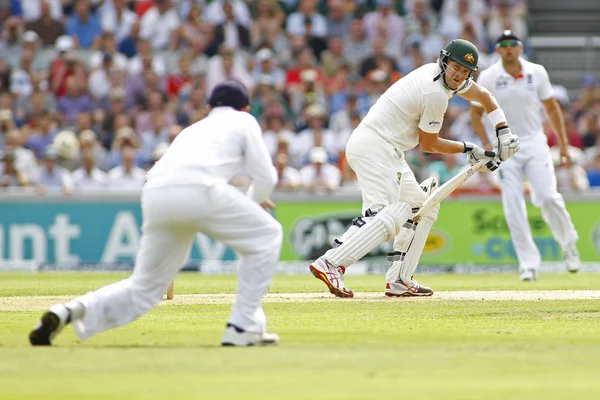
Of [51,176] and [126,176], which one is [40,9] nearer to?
[51,176]

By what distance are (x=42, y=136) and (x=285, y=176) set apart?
431 centimetres

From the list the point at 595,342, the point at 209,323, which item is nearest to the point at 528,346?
the point at 595,342

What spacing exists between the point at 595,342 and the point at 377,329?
151 cm

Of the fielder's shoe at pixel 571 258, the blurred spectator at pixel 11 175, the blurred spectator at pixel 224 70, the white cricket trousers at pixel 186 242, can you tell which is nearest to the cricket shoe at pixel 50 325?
the white cricket trousers at pixel 186 242

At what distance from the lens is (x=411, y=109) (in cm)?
1033

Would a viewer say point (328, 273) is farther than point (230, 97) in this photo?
Yes

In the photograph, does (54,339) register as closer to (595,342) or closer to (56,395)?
(56,395)

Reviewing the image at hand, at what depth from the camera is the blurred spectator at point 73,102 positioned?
20.3 meters

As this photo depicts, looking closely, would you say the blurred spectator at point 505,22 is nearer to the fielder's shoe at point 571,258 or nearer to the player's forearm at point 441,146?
the fielder's shoe at point 571,258

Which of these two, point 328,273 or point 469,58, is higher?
point 469,58

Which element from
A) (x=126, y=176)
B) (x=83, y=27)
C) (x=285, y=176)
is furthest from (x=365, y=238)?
(x=83, y=27)

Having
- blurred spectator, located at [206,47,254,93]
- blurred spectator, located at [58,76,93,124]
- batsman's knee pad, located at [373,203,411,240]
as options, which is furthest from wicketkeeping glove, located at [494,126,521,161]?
blurred spectator, located at [58,76,93,124]

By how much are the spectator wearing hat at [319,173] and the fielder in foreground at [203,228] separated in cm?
1078

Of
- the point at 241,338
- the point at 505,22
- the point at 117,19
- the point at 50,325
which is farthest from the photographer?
the point at 117,19
